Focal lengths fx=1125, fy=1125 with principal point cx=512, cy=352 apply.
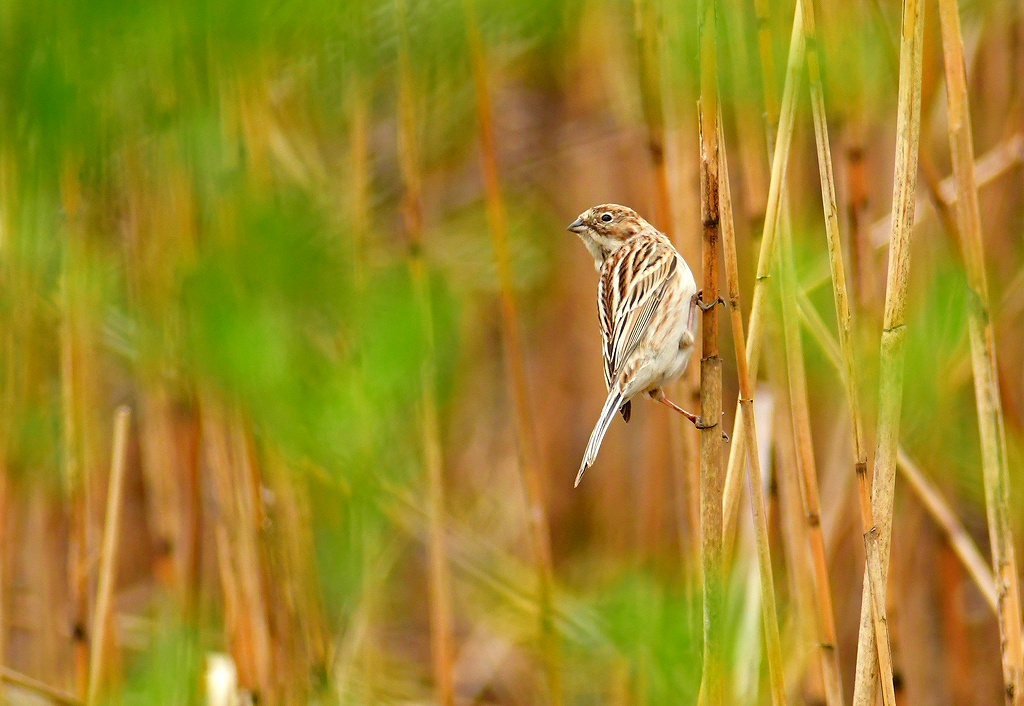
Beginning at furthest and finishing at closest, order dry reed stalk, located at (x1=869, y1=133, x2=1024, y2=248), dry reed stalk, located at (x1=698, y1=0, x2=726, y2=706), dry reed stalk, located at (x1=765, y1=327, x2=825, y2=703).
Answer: dry reed stalk, located at (x1=869, y1=133, x2=1024, y2=248) → dry reed stalk, located at (x1=765, y1=327, x2=825, y2=703) → dry reed stalk, located at (x1=698, y1=0, x2=726, y2=706)

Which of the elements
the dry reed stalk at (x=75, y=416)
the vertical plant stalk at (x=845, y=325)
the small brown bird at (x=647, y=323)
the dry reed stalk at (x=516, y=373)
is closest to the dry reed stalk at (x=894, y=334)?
the vertical plant stalk at (x=845, y=325)

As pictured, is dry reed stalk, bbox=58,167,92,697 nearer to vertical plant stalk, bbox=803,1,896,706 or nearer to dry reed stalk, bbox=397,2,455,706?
dry reed stalk, bbox=397,2,455,706

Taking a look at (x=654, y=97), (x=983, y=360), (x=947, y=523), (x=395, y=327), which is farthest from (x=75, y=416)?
(x=947, y=523)

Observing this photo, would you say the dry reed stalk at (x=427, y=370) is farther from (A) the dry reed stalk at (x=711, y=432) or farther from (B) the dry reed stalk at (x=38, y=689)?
(B) the dry reed stalk at (x=38, y=689)

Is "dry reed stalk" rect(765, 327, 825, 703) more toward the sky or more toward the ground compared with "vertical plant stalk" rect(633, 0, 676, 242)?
more toward the ground

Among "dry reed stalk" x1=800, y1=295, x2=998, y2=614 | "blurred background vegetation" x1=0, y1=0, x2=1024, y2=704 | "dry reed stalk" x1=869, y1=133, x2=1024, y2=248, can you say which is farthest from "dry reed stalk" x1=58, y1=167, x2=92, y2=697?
"dry reed stalk" x1=869, y1=133, x2=1024, y2=248

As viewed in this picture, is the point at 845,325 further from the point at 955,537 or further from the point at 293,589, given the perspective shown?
the point at 955,537
